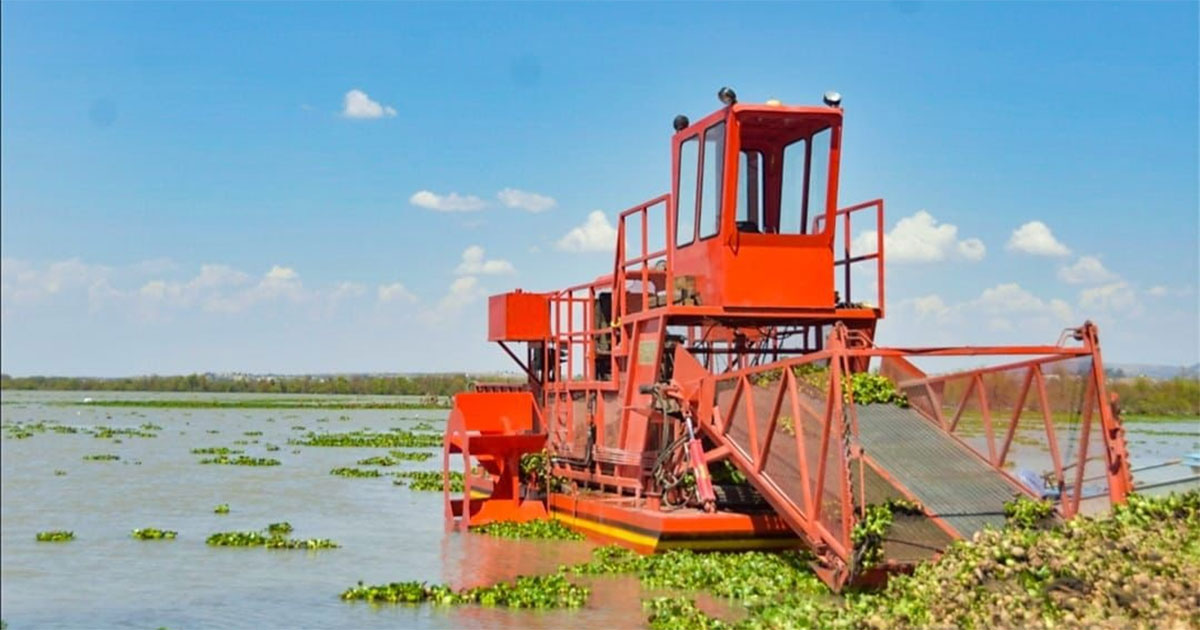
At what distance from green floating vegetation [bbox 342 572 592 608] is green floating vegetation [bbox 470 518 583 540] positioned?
3.86 m

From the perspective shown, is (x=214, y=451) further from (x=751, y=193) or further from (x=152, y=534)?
(x=751, y=193)

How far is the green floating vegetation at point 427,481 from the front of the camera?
98.8 ft

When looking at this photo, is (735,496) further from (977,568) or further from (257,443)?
(257,443)

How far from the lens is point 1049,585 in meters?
10.2

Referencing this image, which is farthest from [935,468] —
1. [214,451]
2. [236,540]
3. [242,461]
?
[214,451]

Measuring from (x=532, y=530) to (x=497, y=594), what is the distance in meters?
5.14

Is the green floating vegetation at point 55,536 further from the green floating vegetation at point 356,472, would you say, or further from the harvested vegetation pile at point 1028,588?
the green floating vegetation at point 356,472

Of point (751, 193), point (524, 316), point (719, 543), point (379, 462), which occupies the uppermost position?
point (751, 193)

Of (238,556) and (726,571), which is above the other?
(726,571)

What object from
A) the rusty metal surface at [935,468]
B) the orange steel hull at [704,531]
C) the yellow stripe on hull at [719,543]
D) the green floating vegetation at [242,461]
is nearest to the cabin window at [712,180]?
the rusty metal surface at [935,468]

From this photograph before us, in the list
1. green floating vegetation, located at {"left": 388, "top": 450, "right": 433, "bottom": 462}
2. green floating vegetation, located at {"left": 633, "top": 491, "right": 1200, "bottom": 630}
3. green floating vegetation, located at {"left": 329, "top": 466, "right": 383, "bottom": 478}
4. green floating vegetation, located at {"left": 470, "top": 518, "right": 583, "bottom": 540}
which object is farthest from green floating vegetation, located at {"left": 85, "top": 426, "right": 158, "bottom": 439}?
green floating vegetation, located at {"left": 633, "top": 491, "right": 1200, "bottom": 630}

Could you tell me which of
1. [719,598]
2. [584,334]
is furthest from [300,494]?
[719,598]

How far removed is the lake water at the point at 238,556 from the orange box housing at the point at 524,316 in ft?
11.9

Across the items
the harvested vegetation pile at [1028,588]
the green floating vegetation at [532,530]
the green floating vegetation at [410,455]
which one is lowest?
the green floating vegetation at [410,455]
